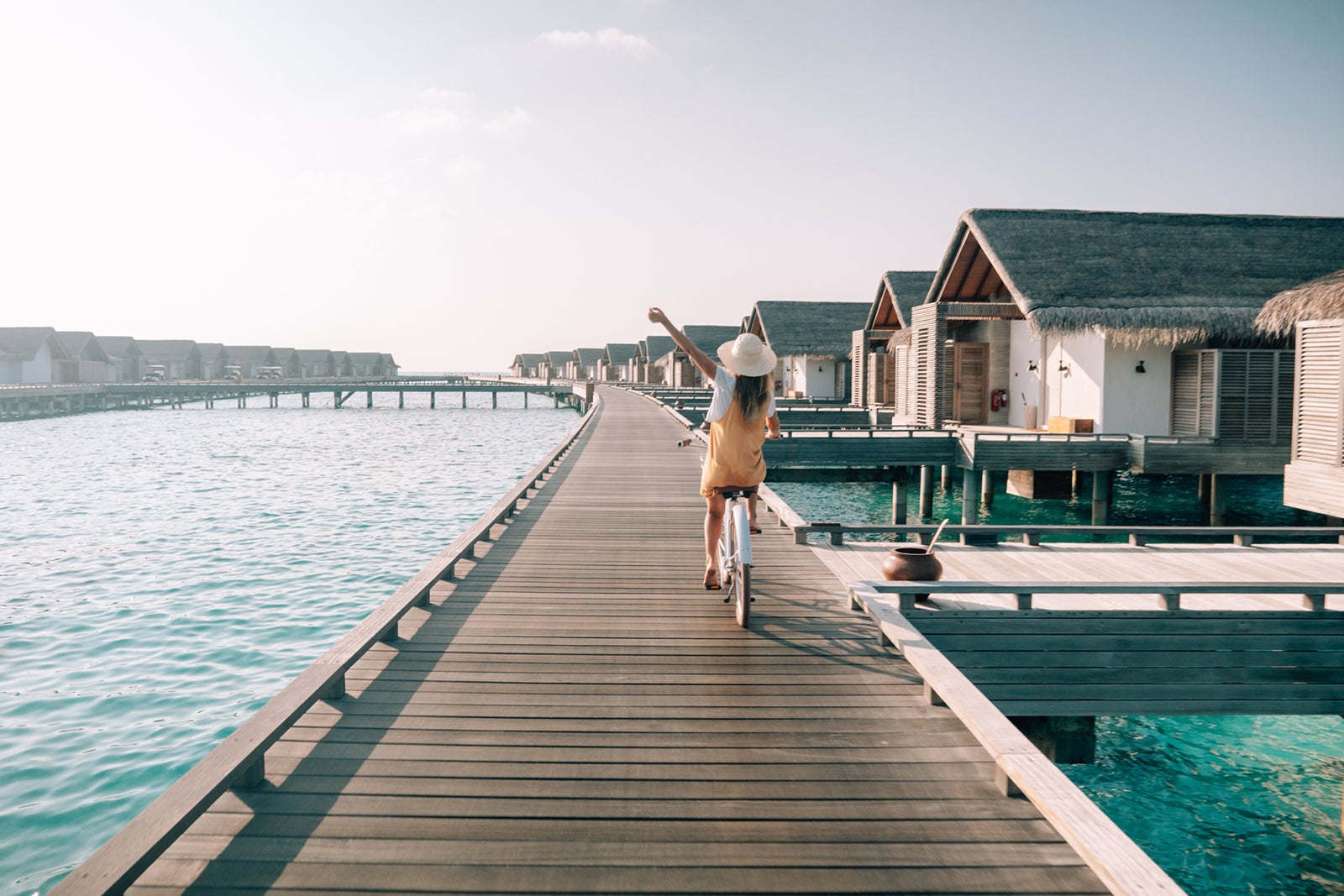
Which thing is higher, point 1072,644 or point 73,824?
point 1072,644

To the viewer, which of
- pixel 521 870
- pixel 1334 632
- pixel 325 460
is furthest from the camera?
pixel 325 460

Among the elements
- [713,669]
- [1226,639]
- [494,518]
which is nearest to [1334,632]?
[1226,639]

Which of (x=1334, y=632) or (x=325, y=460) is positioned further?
(x=325, y=460)

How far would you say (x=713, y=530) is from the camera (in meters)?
6.06

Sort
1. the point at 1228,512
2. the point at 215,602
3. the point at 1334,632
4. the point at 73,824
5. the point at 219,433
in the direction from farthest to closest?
1. the point at 219,433
2. the point at 1228,512
3. the point at 215,602
4. the point at 1334,632
5. the point at 73,824

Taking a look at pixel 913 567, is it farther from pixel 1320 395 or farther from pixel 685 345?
pixel 1320 395

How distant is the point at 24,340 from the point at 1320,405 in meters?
75.6

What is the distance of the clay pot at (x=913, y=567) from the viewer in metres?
6.78

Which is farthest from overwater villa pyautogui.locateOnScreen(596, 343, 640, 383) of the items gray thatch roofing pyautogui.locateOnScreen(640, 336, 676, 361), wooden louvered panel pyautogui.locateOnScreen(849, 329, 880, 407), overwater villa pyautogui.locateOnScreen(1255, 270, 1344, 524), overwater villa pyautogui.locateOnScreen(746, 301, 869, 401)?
overwater villa pyautogui.locateOnScreen(1255, 270, 1344, 524)

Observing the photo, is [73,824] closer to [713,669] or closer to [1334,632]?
[713,669]

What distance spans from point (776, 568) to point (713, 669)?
8.75 feet

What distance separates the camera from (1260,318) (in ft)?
43.8

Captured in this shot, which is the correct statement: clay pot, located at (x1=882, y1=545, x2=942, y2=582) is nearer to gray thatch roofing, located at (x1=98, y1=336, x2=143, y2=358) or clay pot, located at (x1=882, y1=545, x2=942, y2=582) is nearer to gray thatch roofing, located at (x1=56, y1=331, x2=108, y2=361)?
gray thatch roofing, located at (x1=56, y1=331, x2=108, y2=361)

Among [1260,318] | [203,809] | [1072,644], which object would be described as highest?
[1260,318]
